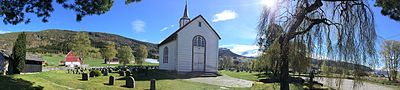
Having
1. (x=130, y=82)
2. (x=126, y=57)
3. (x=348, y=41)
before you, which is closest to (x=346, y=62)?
(x=348, y=41)

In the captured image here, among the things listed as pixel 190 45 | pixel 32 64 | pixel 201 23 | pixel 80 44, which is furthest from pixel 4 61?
pixel 80 44

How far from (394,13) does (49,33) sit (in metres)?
180

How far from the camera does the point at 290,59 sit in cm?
838

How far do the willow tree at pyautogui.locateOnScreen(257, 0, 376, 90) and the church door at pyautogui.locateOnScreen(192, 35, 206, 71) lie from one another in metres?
25.8

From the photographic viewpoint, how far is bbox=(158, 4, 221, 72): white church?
34.1 metres

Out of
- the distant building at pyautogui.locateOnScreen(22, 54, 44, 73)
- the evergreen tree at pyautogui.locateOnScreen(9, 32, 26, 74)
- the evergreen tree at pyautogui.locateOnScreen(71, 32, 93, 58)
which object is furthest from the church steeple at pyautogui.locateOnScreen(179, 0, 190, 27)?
the evergreen tree at pyautogui.locateOnScreen(71, 32, 93, 58)

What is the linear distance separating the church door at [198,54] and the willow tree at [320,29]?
84.8 ft

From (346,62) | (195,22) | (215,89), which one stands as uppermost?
(195,22)

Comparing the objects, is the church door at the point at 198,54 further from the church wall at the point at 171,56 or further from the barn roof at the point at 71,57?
the barn roof at the point at 71,57

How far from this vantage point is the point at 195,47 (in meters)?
35.1

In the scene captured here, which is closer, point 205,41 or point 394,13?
point 394,13

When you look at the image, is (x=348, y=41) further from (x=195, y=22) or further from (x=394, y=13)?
(x=195, y=22)

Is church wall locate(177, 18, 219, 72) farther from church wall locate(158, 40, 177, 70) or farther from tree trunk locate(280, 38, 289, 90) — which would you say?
tree trunk locate(280, 38, 289, 90)

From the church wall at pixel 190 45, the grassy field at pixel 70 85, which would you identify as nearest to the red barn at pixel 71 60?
the church wall at pixel 190 45
